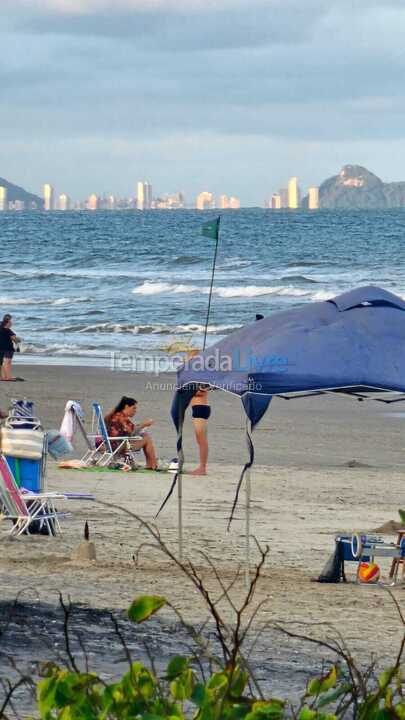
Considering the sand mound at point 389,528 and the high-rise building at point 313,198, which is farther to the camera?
the high-rise building at point 313,198

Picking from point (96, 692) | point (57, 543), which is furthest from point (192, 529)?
point (96, 692)

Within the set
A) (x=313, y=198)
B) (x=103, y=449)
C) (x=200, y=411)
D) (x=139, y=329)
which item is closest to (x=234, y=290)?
A: (x=139, y=329)

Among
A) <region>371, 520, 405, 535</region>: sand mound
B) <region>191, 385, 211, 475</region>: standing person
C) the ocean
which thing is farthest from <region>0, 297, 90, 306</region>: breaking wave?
<region>371, 520, 405, 535</region>: sand mound

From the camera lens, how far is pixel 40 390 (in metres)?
22.8

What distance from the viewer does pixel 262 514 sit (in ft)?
39.0

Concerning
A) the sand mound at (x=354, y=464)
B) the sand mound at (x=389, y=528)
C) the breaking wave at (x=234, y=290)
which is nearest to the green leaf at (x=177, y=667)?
the sand mound at (x=389, y=528)

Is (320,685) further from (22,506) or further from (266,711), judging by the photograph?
(22,506)

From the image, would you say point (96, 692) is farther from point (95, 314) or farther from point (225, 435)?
point (95, 314)

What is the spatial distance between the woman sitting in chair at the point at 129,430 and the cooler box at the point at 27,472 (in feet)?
12.6

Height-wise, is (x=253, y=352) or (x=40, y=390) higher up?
(x=253, y=352)

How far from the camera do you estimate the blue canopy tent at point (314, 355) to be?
832 cm

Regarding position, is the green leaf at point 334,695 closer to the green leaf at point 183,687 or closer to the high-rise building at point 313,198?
the green leaf at point 183,687

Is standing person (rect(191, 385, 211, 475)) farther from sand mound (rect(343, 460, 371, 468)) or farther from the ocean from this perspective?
the ocean

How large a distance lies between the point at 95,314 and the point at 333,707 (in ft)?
117
